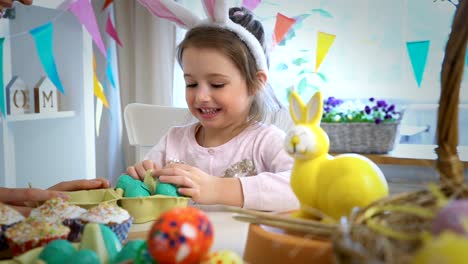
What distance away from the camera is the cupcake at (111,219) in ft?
2.21

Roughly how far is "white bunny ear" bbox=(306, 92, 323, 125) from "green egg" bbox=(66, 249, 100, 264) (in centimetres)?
31

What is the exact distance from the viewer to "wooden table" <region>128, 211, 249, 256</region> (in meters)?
0.65

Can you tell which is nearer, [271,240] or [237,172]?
[271,240]

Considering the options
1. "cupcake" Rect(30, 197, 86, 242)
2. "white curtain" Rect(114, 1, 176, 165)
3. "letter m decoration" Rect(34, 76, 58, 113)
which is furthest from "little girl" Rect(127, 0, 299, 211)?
"white curtain" Rect(114, 1, 176, 165)

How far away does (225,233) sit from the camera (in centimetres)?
72

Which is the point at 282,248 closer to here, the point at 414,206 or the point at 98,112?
the point at 414,206

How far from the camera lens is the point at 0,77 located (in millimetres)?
2041

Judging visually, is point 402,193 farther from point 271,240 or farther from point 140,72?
point 140,72

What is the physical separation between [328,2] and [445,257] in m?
2.57

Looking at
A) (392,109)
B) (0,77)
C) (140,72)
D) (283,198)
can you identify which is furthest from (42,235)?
(140,72)

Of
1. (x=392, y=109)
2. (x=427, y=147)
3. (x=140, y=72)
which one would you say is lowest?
(x=427, y=147)

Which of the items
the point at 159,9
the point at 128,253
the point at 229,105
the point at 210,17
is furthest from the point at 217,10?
the point at 128,253

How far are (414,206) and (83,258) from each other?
1.00 feet

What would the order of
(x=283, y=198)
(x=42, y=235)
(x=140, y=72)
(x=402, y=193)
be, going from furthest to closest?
(x=140, y=72)
(x=283, y=198)
(x=42, y=235)
(x=402, y=193)
